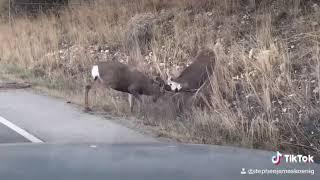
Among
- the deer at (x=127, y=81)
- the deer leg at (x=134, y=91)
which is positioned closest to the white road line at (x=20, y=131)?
the deer at (x=127, y=81)

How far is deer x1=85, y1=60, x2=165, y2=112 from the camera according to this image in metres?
12.4

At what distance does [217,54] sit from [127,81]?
2174 mm

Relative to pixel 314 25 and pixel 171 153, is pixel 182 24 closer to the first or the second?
pixel 314 25

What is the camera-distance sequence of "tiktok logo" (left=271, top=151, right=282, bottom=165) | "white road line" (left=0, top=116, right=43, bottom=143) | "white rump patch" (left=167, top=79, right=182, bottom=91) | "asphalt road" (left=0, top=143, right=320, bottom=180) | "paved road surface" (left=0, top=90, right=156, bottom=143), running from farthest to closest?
"white rump patch" (left=167, top=79, right=182, bottom=91) → "paved road surface" (left=0, top=90, right=156, bottom=143) → "white road line" (left=0, top=116, right=43, bottom=143) → "tiktok logo" (left=271, top=151, right=282, bottom=165) → "asphalt road" (left=0, top=143, right=320, bottom=180)

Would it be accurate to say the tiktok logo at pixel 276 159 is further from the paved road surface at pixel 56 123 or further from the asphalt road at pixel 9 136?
the asphalt road at pixel 9 136

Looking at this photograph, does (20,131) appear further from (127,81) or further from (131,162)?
(131,162)

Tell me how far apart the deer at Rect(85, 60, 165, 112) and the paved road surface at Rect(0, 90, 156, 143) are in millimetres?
788

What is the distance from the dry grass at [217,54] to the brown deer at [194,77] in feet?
0.68

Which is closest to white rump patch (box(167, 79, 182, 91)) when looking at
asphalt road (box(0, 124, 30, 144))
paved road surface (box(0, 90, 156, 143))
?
paved road surface (box(0, 90, 156, 143))

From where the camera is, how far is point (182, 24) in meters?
18.5

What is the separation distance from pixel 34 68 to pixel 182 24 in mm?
5629

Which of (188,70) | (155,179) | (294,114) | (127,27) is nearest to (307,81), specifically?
(294,114)

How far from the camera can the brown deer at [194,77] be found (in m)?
12.1

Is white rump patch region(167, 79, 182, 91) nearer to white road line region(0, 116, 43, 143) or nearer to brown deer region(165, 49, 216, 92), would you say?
brown deer region(165, 49, 216, 92)
